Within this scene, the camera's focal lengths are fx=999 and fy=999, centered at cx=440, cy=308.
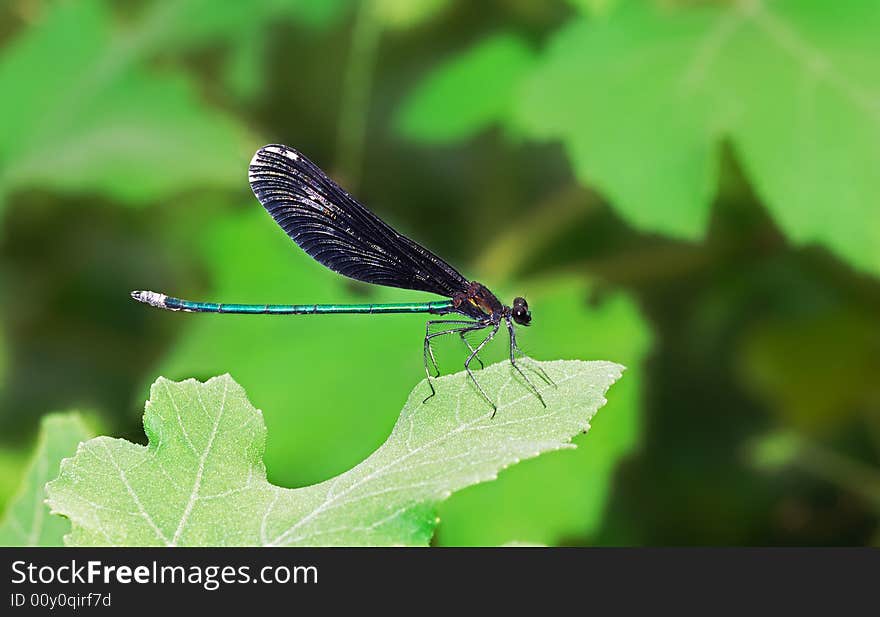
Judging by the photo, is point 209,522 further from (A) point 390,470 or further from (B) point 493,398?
(B) point 493,398

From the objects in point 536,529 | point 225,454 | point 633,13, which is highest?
point 633,13

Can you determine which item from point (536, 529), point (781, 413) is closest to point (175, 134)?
point (536, 529)

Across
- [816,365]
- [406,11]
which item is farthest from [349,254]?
[816,365]

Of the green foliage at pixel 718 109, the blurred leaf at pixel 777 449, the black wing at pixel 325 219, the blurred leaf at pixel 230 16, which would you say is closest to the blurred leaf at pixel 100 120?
the blurred leaf at pixel 230 16

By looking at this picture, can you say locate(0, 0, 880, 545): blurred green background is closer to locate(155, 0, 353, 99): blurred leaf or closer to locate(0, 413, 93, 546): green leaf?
locate(155, 0, 353, 99): blurred leaf

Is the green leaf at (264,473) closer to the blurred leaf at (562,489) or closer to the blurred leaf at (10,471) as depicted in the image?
the blurred leaf at (562,489)

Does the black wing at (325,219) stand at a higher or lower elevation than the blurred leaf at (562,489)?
higher
